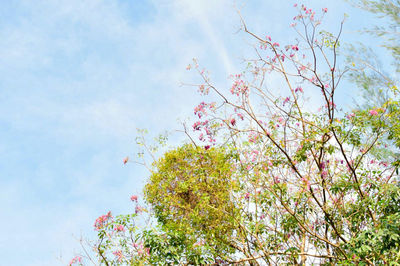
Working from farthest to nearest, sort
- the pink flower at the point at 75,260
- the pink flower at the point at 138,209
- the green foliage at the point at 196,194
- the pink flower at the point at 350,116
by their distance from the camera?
the pink flower at the point at 138,209, the pink flower at the point at 75,260, the green foliage at the point at 196,194, the pink flower at the point at 350,116

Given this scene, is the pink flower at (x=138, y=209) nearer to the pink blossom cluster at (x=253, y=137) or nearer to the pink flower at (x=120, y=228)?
the pink flower at (x=120, y=228)

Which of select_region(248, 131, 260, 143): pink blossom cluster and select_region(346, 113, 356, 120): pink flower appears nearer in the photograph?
select_region(346, 113, 356, 120): pink flower

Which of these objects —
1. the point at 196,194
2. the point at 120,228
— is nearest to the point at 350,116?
the point at 196,194

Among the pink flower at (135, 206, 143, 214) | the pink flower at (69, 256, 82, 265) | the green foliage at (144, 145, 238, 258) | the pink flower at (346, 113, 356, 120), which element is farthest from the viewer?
the pink flower at (135, 206, 143, 214)

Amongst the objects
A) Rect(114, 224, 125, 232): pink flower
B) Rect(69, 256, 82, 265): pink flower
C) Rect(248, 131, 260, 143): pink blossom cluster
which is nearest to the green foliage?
Rect(248, 131, 260, 143): pink blossom cluster

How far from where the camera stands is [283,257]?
7824mm

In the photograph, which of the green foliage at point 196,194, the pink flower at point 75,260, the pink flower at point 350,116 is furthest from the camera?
the pink flower at point 75,260

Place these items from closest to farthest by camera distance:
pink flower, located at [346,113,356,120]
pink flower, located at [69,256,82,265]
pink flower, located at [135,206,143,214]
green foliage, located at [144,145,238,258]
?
1. pink flower, located at [346,113,356,120]
2. green foliage, located at [144,145,238,258]
3. pink flower, located at [69,256,82,265]
4. pink flower, located at [135,206,143,214]

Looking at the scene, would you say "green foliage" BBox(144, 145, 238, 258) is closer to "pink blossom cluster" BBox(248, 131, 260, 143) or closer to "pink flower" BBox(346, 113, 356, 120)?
"pink blossom cluster" BBox(248, 131, 260, 143)

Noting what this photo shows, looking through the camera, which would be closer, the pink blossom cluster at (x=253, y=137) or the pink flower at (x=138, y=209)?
the pink blossom cluster at (x=253, y=137)

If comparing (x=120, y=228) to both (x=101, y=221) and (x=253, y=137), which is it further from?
(x=253, y=137)

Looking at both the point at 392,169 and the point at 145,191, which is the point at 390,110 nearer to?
the point at 392,169

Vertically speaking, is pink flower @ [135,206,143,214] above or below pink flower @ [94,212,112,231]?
above

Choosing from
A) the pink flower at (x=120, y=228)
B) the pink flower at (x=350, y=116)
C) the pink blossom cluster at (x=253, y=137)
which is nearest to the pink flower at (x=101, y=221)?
the pink flower at (x=120, y=228)
